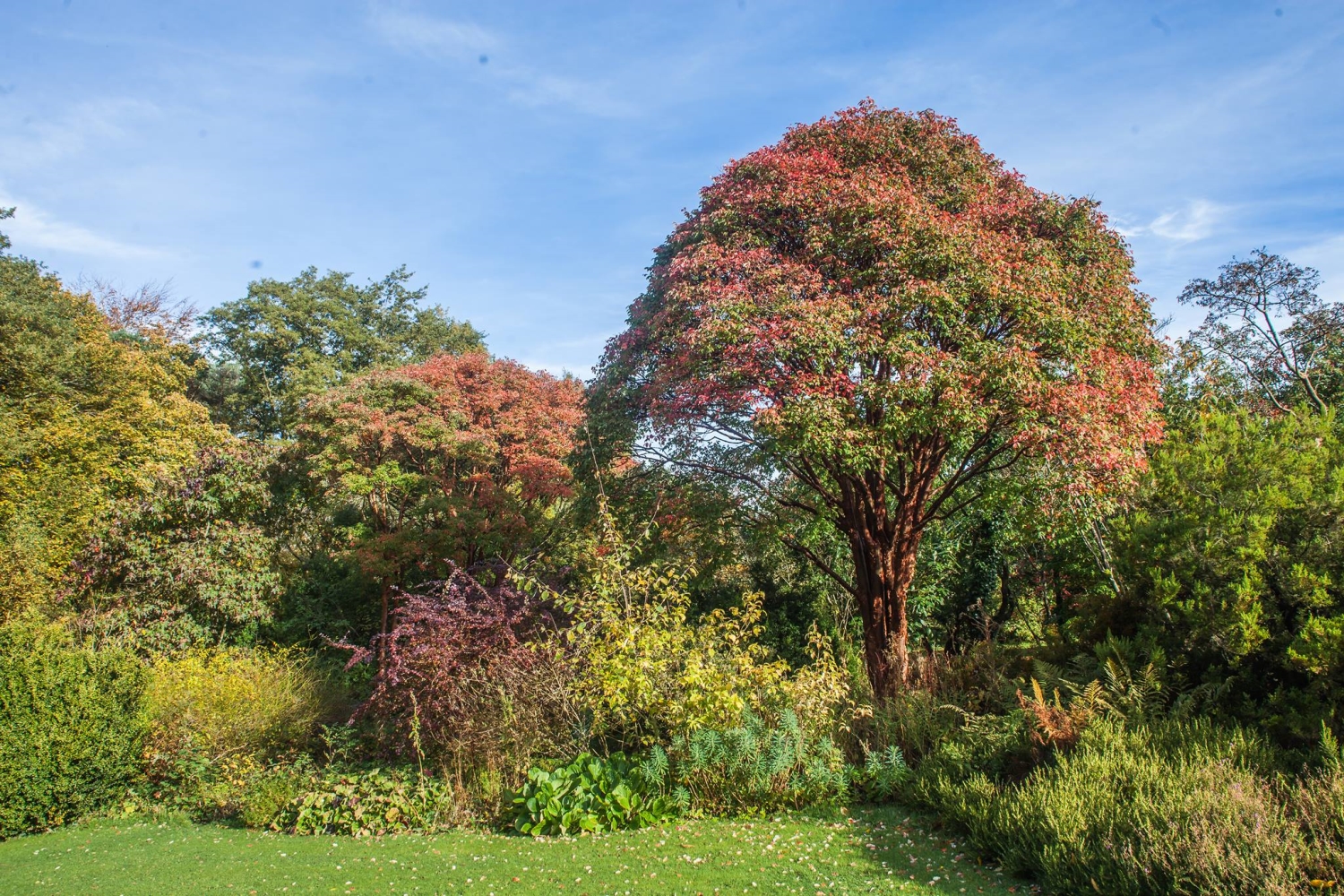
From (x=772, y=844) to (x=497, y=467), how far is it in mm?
12618

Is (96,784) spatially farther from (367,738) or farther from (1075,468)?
(1075,468)

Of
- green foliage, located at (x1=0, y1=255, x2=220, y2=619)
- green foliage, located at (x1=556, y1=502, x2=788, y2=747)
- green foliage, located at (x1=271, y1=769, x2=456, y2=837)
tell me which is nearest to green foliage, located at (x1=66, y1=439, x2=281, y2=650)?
green foliage, located at (x1=0, y1=255, x2=220, y2=619)

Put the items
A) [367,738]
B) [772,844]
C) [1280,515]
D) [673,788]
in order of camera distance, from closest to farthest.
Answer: [772,844] → [1280,515] → [673,788] → [367,738]

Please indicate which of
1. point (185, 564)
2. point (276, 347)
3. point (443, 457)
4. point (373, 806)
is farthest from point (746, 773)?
point (276, 347)

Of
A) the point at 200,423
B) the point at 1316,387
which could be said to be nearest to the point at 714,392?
the point at 200,423

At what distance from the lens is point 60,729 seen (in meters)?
7.89

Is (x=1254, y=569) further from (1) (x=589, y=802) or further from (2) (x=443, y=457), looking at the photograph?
(2) (x=443, y=457)

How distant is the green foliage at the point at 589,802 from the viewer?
624 centimetres

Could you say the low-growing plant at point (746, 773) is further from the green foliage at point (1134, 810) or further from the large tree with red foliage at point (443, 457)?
the large tree with red foliage at point (443, 457)

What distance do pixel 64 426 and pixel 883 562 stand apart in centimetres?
1419

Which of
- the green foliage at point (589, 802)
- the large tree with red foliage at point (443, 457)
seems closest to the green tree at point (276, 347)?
the large tree with red foliage at point (443, 457)

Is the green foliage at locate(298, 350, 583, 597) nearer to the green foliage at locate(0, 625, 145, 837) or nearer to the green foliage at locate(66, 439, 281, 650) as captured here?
the green foliage at locate(66, 439, 281, 650)

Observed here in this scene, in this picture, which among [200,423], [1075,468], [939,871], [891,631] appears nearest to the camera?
[939,871]

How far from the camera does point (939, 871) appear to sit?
4852 millimetres
